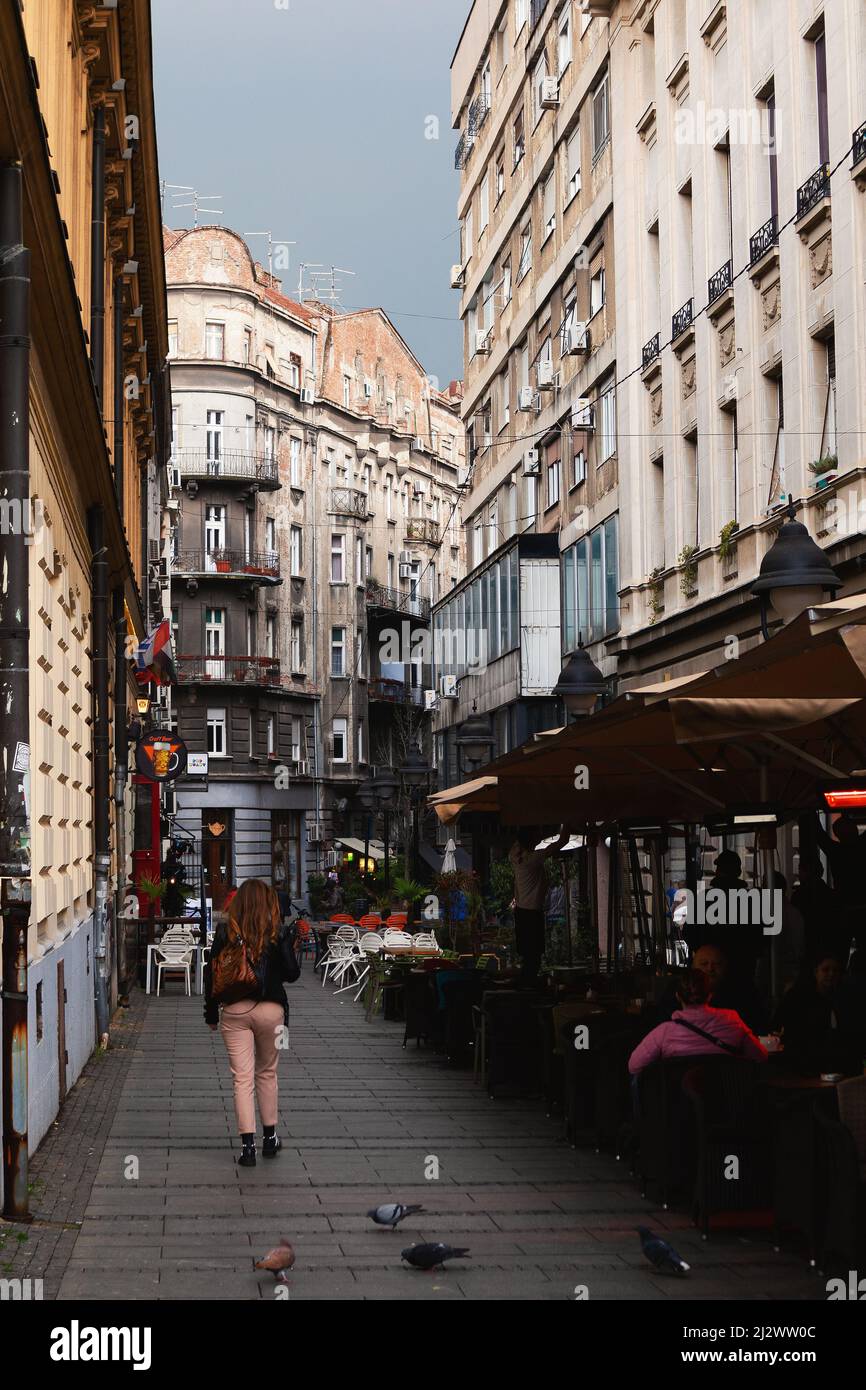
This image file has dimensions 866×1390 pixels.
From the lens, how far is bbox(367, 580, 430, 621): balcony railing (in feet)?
257

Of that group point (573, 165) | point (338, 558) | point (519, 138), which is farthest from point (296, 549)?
point (573, 165)

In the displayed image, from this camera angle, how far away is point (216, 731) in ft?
220

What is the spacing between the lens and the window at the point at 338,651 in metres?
75.3

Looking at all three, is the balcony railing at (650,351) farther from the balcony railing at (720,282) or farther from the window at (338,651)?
the window at (338,651)

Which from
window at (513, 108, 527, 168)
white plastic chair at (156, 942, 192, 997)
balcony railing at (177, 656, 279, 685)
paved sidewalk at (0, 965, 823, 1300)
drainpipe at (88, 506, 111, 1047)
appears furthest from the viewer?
balcony railing at (177, 656, 279, 685)

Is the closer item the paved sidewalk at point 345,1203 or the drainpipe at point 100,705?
the paved sidewalk at point 345,1203

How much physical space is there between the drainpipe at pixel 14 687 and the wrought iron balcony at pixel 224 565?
5749 cm

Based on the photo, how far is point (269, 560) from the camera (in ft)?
232

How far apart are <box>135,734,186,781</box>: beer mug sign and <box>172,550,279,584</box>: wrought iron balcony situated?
3795 cm

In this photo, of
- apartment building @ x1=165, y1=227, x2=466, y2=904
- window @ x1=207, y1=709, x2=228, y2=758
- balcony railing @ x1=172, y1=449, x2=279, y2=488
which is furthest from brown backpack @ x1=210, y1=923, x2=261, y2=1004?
balcony railing @ x1=172, y1=449, x2=279, y2=488

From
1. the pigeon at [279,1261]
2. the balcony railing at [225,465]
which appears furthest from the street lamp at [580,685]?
the balcony railing at [225,465]

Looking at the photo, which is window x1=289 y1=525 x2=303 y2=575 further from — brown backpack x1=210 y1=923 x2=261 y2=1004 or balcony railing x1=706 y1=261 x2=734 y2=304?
brown backpack x1=210 y1=923 x2=261 y2=1004

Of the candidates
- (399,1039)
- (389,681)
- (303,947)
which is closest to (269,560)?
(389,681)
